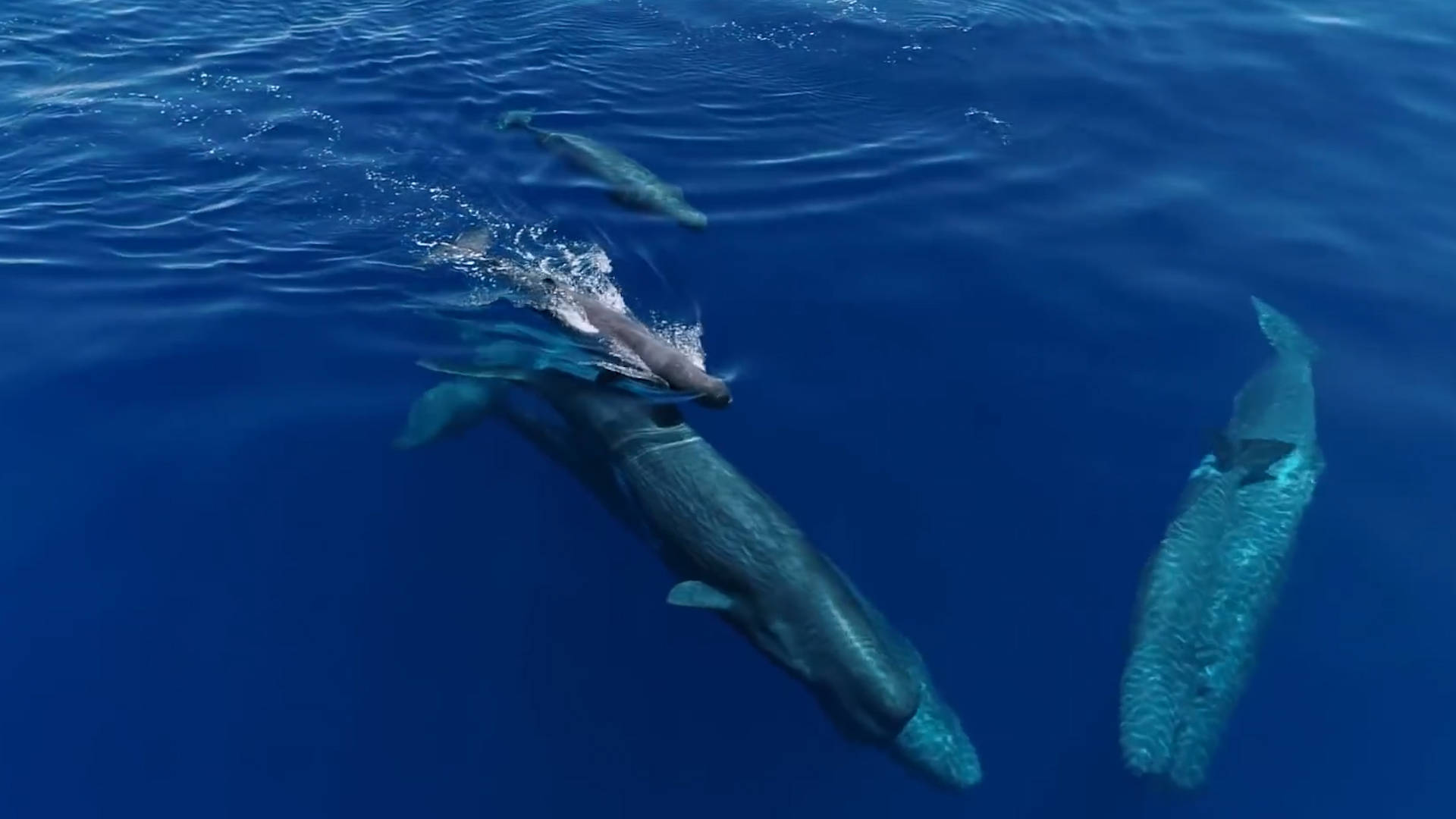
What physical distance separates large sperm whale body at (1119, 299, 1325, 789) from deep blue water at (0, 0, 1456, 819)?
33 centimetres

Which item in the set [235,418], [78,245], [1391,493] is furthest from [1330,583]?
[78,245]

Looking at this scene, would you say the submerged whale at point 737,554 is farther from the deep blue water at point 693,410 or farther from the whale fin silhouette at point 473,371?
the deep blue water at point 693,410

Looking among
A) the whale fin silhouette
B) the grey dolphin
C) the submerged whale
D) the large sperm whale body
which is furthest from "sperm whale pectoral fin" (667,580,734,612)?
the whale fin silhouette

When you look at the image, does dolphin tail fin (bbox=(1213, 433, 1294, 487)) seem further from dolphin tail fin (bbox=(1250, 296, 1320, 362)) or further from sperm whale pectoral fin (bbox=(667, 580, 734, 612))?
sperm whale pectoral fin (bbox=(667, 580, 734, 612))

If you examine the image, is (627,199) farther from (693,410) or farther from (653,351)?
(693,410)

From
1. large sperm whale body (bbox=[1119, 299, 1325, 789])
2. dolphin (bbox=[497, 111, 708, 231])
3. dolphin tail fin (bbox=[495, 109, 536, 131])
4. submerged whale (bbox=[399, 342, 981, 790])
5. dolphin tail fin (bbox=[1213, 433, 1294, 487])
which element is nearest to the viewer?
submerged whale (bbox=[399, 342, 981, 790])

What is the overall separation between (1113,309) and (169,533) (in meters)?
15.0

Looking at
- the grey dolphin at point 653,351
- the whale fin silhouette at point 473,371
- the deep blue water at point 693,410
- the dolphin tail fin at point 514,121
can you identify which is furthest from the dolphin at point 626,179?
the whale fin silhouette at point 473,371

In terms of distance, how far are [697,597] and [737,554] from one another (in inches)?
38.1

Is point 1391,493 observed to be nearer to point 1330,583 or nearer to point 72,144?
point 1330,583

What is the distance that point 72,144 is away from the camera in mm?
22953

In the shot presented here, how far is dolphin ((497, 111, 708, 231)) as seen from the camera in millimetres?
20922

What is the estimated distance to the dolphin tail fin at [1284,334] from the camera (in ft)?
60.7

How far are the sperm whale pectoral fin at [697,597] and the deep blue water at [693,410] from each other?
106cm
